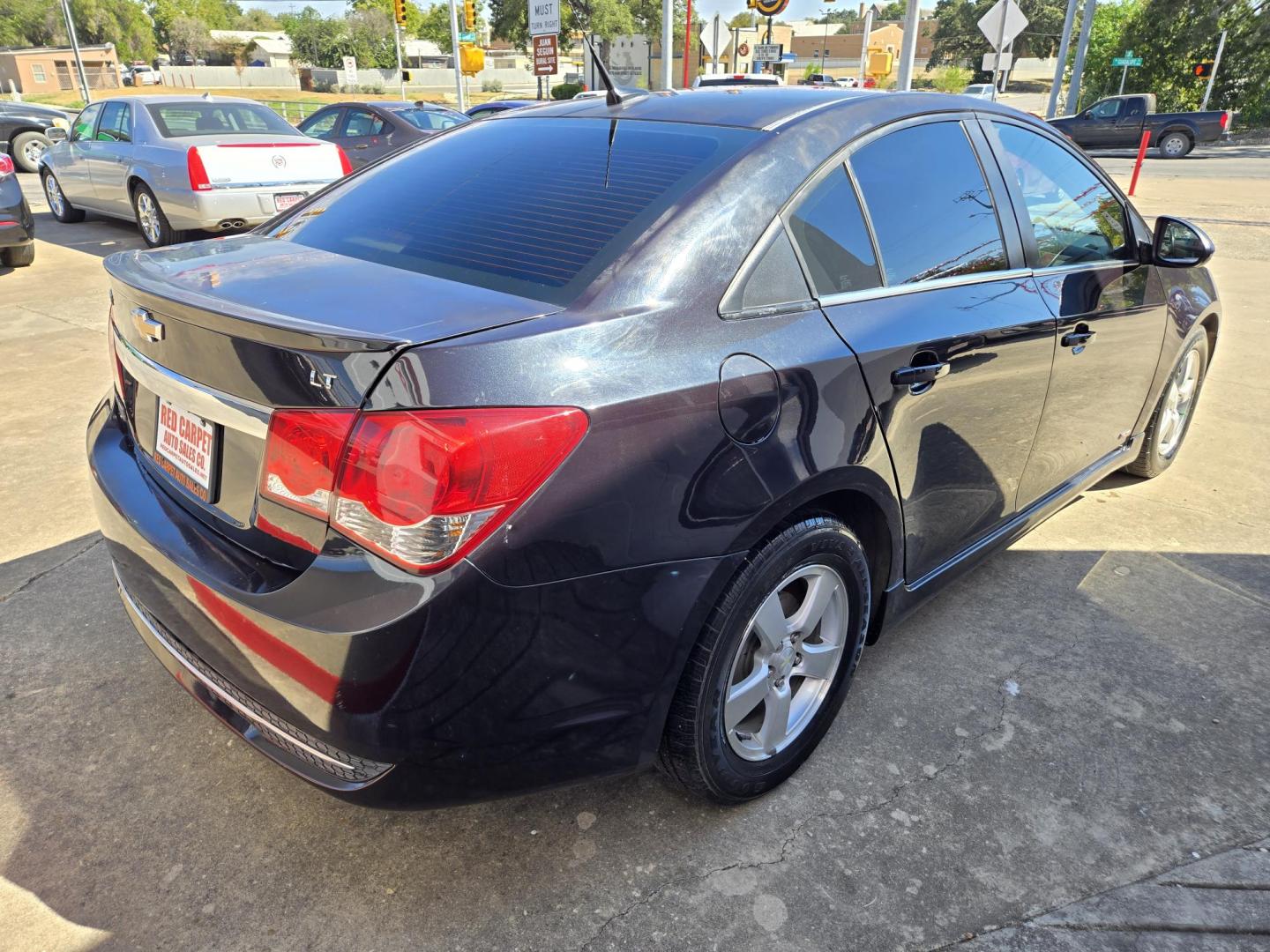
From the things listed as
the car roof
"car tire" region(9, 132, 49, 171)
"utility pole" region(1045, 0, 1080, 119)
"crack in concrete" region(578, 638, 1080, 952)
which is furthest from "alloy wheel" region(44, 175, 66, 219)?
"utility pole" region(1045, 0, 1080, 119)

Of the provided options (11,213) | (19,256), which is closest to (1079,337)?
(11,213)

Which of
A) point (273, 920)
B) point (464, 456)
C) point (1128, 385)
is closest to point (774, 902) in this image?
point (273, 920)

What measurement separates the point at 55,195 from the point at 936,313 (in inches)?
526

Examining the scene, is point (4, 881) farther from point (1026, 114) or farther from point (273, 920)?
point (1026, 114)

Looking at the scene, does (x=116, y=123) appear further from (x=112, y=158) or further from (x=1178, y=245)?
(x=1178, y=245)

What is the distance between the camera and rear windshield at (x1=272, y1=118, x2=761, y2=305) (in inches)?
79.4

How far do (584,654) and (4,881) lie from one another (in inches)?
57.9

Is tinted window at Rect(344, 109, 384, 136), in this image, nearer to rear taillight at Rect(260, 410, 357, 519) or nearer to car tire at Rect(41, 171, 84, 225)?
car tire at Rect(41, 171, 84, 225)

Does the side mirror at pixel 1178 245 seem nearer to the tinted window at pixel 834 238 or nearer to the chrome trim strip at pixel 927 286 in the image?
the chrome trim strip at pixel 927 286

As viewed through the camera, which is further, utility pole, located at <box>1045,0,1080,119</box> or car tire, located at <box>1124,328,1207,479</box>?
utility pole, located at <box>1045,0,1080,119</box>

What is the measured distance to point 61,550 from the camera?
350 cm

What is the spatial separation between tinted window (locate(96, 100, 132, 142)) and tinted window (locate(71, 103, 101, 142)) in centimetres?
25

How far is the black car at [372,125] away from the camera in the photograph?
504 inches

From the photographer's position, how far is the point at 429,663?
162 cm
